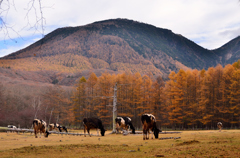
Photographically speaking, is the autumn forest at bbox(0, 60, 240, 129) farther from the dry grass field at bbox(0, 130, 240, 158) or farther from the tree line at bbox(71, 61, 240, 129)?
the dry grass field at bbox(0, 130, 240, 158)

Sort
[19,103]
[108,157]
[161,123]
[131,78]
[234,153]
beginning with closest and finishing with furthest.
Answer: [234,153], [108,157], [161,123], [131,78], [19,103]

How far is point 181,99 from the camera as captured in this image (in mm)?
45875

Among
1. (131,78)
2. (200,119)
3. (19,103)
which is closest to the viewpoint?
(200,119)

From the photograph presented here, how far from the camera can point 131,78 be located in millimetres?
52906

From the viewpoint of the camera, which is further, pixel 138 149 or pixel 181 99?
pixel 181 99

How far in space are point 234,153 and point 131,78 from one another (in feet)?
147

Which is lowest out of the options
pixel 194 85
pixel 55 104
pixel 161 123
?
pixel 161 123

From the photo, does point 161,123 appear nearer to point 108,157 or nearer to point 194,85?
point 194,85

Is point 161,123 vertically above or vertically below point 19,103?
below

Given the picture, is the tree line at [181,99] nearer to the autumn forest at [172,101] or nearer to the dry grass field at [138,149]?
the autumn forest at [172,101]

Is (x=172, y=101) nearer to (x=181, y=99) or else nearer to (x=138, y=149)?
(x=181, y=99)

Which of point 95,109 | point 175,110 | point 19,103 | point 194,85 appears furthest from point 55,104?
point 194,85

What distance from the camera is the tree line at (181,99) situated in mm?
45188

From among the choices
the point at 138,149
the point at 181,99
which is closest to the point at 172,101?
the point at 181,99
